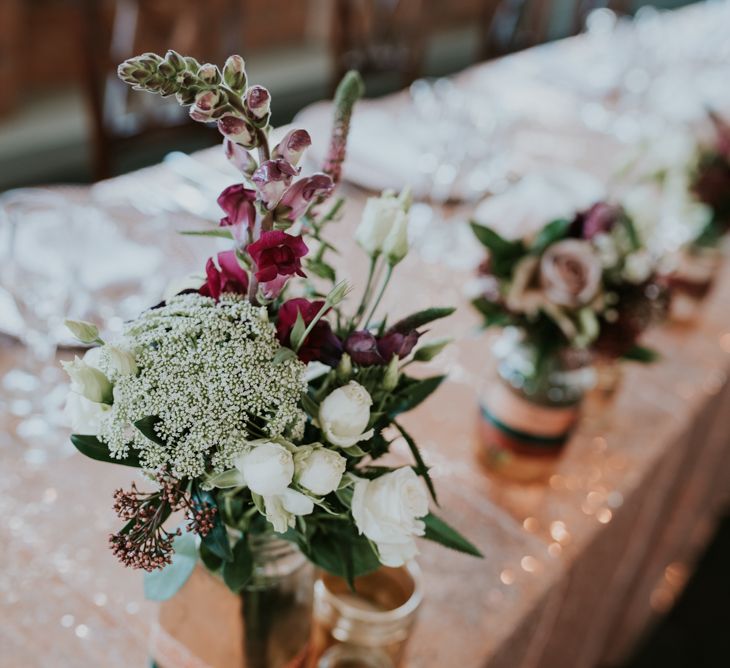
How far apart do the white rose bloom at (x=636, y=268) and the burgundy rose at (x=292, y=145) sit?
0.58 meters

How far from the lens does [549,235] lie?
899 millimetres

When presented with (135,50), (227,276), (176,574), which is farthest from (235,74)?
(135,50)

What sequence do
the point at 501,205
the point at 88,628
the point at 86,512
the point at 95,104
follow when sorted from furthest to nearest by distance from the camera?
the point at 95,104 < the point at 501,205 < the point at 86,512 < the point at 88,628

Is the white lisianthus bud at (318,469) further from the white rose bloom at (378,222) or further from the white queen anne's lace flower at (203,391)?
the white rose bloom at (378,222)

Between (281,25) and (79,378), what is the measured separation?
4.57 meters

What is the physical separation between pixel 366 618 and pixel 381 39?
2.24 metres

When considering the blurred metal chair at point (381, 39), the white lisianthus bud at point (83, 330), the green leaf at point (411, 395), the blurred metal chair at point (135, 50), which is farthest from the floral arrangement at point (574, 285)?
the blurred metal chair at point (381, 39)

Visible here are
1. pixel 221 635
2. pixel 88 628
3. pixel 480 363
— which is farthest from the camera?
pixel 480 363

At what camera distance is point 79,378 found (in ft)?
1.68

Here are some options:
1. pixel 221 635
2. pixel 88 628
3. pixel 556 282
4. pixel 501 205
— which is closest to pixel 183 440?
pixel 221 635

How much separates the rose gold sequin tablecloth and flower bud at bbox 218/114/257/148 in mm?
417

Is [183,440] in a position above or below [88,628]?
above

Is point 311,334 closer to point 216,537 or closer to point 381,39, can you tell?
point 216,537

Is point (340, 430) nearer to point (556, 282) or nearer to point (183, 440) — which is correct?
point (183, 440)
